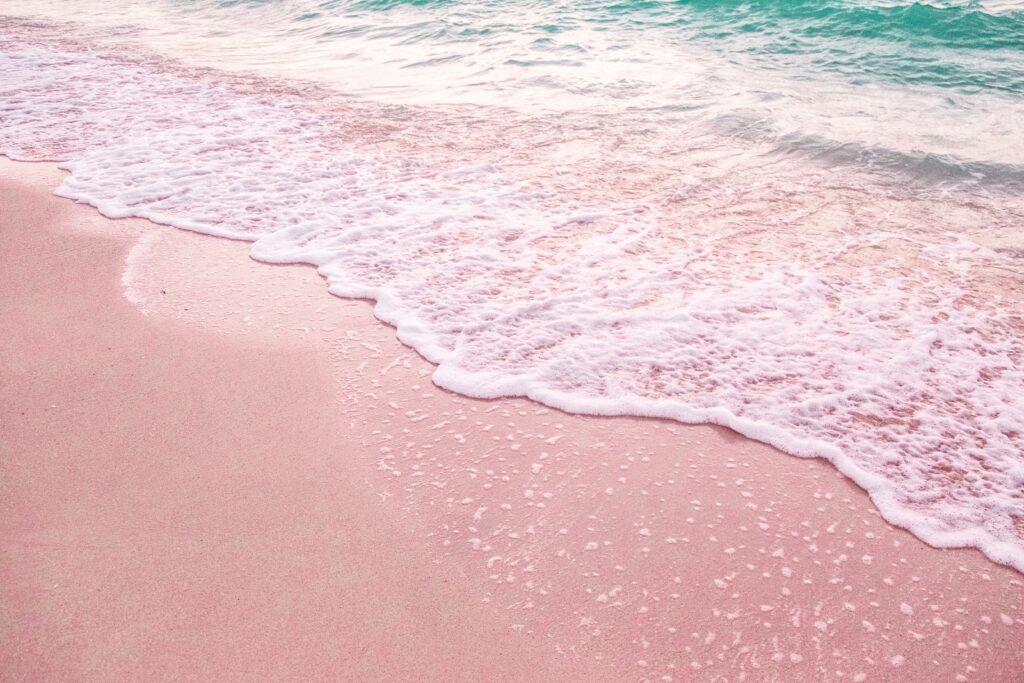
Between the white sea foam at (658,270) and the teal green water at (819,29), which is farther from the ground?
the teal green water at (819,29)

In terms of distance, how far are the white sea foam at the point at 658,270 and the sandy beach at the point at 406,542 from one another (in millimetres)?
250

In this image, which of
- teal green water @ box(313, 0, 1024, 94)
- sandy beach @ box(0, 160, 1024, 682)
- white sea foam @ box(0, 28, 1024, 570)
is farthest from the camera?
teal green water @ box(313, 0, 1024, 94)

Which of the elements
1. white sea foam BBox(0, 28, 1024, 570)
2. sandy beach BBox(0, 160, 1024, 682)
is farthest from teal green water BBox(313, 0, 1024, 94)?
sandy beach BBox(0, 160, 1024, 682)

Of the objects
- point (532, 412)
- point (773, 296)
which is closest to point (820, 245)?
point (773, 296)

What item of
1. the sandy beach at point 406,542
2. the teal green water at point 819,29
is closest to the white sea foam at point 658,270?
the sandy beach at point 406,542

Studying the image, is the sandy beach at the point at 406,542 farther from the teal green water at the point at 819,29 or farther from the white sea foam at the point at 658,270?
the teal green water at the point at 819,29

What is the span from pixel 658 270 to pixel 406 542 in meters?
2.61

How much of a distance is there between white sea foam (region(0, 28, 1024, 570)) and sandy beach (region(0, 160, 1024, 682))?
0.25m

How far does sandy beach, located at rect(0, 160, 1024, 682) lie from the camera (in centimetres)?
200

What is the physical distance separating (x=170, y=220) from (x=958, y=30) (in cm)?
1186

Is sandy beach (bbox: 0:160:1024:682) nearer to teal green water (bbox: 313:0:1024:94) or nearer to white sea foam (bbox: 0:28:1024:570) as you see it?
white sea foam (bbox: 0:28:1024:570)

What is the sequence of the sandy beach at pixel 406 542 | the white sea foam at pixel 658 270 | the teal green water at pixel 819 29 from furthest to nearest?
the teal green water at pixel 819 29 < the white sea foam at pixel 658 270 < the sandy beach at pixel 406 542

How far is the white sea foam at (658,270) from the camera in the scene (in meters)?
2.99

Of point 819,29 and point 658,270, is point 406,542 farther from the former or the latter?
point 819,29
